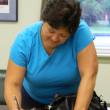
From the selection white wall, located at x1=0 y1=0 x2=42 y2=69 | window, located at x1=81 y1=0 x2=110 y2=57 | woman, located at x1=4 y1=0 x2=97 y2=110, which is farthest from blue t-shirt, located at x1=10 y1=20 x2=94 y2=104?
window, located at x1=81 y1=0 x2=110 y2=57

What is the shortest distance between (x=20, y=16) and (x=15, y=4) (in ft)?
0.40

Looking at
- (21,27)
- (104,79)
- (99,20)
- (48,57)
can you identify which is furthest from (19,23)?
(48,57)

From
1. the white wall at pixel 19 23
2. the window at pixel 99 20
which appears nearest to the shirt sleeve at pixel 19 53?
the white wall at pixel 19 23

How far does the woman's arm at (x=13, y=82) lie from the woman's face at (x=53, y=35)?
0.20 meters

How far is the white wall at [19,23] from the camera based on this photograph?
2.69 m

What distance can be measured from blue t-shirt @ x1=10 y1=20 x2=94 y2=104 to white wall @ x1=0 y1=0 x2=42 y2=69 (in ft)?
3.88

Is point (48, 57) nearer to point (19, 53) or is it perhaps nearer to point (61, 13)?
point (19, 53)

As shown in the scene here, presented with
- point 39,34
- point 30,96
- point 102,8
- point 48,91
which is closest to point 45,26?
point 39,34

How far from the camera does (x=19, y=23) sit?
274cm

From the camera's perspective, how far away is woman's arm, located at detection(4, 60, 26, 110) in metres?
1.49

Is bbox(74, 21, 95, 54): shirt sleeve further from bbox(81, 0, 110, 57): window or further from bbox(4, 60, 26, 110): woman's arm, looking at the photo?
bbox(81, 0, 110, 57): window

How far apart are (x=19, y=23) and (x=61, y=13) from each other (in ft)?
4.88

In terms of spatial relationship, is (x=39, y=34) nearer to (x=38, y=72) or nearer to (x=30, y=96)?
(x=38, y=72)

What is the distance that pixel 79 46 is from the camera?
4.97 ft
